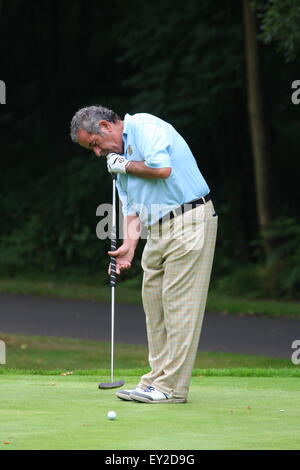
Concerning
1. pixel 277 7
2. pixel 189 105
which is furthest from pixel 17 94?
pixel 277 7

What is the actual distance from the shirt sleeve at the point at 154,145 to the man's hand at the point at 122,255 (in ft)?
2.44

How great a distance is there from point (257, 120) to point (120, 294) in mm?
3705

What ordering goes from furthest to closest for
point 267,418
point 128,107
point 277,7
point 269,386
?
point 128,107, point 277,7, point 269,386, point 267,418

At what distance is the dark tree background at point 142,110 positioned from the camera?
1928cm

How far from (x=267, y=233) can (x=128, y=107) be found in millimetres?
4158

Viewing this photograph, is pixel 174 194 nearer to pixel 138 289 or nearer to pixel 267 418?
pixel 267 418

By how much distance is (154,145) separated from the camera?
22.8ft

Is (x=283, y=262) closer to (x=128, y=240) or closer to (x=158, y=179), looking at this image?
(x=128, y=240)

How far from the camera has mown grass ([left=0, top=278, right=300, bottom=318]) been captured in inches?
677

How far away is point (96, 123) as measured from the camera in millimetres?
7105

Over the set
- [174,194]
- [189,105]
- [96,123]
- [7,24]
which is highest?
[7,24]
